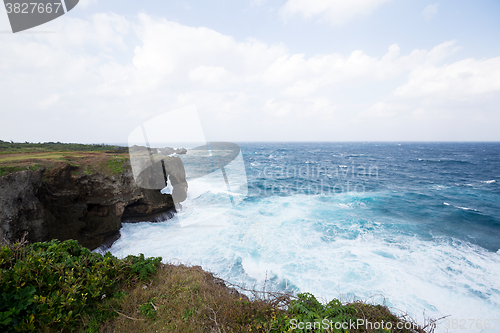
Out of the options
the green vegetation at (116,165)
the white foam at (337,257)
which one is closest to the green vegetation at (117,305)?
the white foam at (337,257)

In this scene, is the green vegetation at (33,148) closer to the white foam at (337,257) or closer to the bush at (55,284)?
the white foam at (337,257)

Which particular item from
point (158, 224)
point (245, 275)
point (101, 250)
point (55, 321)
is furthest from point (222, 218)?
point (55, 321)

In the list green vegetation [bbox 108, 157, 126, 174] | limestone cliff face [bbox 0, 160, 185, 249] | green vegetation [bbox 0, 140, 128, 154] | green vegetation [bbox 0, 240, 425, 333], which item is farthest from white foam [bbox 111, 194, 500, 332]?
green vegetation [bbox 0, 140, 128, 154]

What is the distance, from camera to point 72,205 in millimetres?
12586

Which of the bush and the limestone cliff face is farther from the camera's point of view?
the limestone cliff face

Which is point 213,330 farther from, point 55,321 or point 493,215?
point 493,215

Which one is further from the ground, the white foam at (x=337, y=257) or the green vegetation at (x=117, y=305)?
the green vegetation at (x=117, y=305)

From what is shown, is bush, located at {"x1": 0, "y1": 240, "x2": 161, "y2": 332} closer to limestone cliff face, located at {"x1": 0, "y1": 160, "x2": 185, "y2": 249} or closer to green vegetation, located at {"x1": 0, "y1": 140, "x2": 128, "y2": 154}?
limestone cliff face, located at {"x1": 0, "y1": 160, "x2": 185, "y2": 249}

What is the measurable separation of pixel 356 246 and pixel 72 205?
1866cm

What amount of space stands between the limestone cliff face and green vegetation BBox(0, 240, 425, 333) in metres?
7.92

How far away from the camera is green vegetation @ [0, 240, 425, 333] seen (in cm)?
356

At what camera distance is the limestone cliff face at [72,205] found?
9.74 metres

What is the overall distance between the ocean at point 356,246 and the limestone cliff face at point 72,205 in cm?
153

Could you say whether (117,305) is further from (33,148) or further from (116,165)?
(33,148)
